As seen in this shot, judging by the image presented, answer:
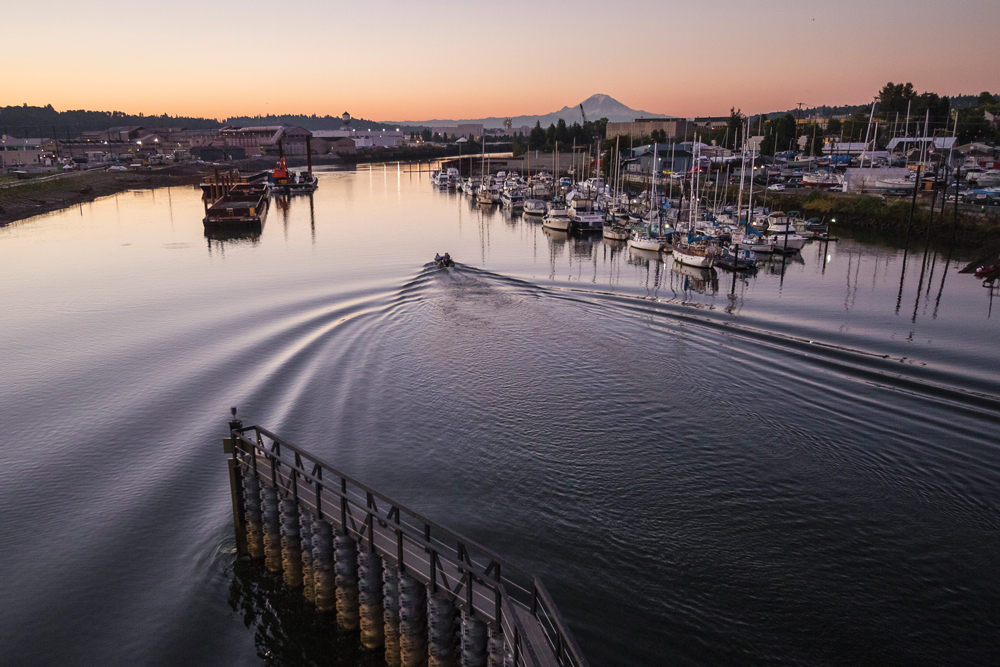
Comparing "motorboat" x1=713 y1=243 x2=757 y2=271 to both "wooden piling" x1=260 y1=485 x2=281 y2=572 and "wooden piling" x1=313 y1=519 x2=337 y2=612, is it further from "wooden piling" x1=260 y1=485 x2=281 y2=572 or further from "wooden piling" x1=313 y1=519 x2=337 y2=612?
"wooden piling" x1=313 y1=519 x2=337 y2=612

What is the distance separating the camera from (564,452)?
2025 centimetres

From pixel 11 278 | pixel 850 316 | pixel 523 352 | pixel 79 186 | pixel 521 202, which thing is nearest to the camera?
pixel 523 352

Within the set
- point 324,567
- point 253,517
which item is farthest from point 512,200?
point 324,567

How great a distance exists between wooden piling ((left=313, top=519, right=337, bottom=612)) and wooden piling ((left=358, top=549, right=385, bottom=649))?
39.5 inches

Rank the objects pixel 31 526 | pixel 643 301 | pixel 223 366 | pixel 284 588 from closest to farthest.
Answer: pixel 284 588 < pixel 31 526 < pixel 223 366 < pixel 643 301

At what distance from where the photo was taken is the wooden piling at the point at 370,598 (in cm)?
1215

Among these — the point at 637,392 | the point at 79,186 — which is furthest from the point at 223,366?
the point at 79,186

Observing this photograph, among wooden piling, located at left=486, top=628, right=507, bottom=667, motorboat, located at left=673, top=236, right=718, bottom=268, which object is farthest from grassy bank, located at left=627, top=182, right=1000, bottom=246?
wooden piling, located at left=486, top=628, right=507, bottom=667

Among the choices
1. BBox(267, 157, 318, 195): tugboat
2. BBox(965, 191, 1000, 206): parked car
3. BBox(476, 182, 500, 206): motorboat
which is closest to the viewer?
BBox(965, 191, 1000, 206): parked car

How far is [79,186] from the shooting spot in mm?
108000

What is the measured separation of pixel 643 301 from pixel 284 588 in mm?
28528

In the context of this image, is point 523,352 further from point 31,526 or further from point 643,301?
point 31,526

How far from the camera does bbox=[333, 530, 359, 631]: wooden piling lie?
12.7 metres

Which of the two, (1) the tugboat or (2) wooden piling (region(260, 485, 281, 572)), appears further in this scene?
(1) the tugboat
